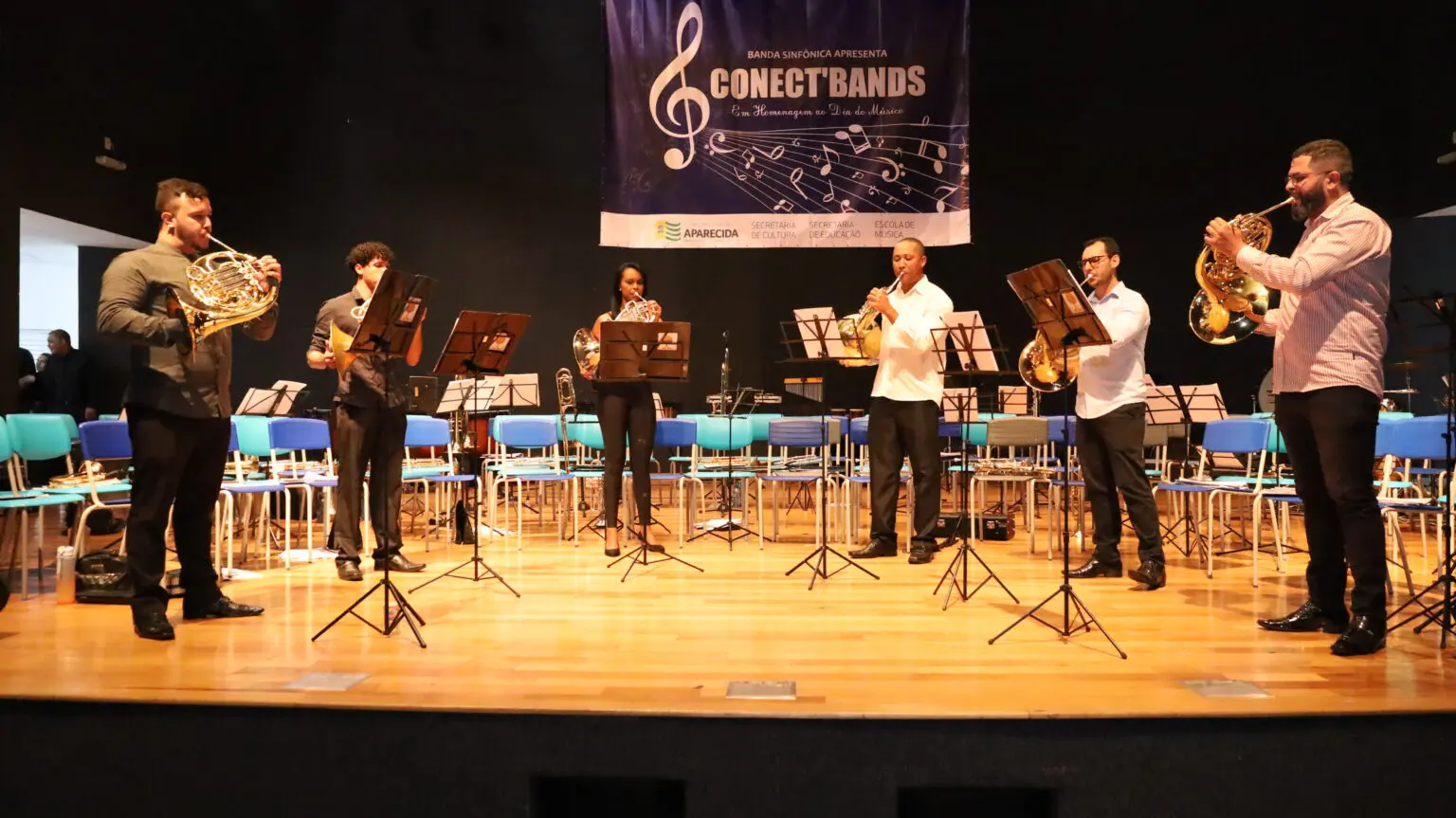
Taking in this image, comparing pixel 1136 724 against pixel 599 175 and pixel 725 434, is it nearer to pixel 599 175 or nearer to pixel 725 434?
pixel 725 434

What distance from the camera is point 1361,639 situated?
3.77m

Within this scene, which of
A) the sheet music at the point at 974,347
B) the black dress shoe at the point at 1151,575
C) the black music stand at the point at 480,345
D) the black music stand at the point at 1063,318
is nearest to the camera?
the black music stand at the point at 1063,318

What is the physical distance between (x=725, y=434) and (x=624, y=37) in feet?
15.2

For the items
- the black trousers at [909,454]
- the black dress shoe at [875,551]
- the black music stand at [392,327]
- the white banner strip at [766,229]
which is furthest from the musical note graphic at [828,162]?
the black music stand at [392,327]

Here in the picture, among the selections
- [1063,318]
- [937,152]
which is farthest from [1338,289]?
[937,152]

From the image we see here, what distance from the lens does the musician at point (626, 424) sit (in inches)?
247

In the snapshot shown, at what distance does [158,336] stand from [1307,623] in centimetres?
493

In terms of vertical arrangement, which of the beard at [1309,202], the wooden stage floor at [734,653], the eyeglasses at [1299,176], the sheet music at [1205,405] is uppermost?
the eyeglasses at [1299,176]

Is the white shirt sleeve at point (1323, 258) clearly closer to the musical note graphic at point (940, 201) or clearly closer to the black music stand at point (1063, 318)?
the black music stand at point (1063, 318)

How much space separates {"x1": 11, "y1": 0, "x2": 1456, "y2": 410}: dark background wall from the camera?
10891 millimetres

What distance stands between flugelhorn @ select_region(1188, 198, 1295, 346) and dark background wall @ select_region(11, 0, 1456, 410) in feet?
23.1

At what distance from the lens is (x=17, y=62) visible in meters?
8.62

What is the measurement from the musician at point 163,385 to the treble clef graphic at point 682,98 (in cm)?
612

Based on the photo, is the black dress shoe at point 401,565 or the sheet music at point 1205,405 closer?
the black dress shoe at point 401,565
